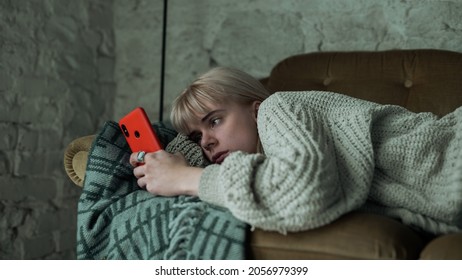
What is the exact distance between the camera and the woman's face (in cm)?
134

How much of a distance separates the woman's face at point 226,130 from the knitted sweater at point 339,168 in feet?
0.51

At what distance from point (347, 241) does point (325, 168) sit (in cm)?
14

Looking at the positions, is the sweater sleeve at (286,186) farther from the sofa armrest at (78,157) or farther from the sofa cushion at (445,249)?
the sofa armrest at (78,157)

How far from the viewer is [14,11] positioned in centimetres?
190

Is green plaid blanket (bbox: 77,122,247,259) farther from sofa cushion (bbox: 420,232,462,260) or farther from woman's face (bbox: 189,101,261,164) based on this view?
sofa cushion (bbox: 420,232,462,260)

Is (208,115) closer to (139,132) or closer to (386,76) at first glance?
(139,132)

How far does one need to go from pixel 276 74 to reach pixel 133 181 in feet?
2.27

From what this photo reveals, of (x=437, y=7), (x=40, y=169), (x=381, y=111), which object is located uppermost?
(x=437, y=7)

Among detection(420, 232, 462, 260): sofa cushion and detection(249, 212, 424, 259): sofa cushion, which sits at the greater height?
detection(420, 232, 462, 260): sofa cushion

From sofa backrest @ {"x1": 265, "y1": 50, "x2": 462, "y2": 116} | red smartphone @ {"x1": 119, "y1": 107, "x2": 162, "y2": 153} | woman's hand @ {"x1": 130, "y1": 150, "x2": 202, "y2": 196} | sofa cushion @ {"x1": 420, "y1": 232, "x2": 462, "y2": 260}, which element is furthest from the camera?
sofa backrest @ {"x1": 265, "y1": 50, "x2": 462, "y2": 116}

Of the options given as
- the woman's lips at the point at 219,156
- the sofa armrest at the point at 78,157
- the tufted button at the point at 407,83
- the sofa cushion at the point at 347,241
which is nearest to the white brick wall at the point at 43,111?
the sofa armrest at the point at 78,157

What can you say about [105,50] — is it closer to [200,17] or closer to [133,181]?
[200,17]

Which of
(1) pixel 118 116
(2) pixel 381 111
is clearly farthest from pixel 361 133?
(1) pixel 118 116

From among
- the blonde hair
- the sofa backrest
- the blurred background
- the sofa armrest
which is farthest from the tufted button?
the sofa armrest
